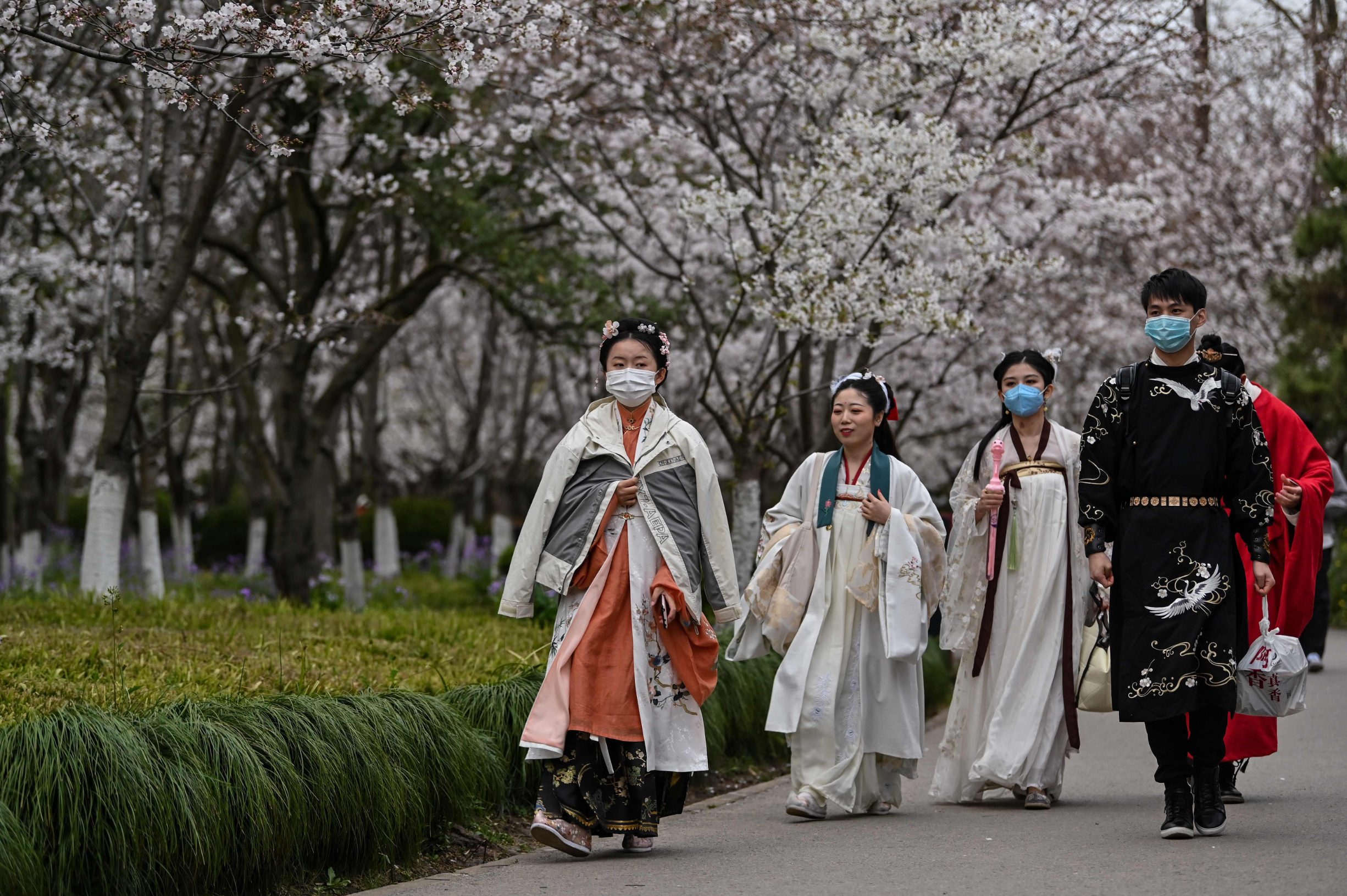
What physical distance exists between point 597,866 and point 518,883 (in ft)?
1.29

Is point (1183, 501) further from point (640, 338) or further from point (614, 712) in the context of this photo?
point (614, 712)

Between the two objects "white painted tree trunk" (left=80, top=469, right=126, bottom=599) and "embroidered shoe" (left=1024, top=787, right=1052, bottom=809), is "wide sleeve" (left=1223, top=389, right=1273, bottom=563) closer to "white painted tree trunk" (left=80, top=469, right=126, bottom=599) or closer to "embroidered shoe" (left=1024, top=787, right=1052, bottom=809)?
"embroidered shoe" (left=1024, top=787, right=1052, bottom=809)

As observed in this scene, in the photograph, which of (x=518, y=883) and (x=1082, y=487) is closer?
(x=518, y=883)

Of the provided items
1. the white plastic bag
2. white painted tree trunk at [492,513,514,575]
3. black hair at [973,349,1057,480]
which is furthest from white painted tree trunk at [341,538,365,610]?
the white plastic bag

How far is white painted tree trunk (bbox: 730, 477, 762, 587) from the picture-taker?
1058 cm

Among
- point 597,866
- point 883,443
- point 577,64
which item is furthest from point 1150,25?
point 597,866

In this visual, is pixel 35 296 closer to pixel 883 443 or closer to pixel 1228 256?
pixel 883 443

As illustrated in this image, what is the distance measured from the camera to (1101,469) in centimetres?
586

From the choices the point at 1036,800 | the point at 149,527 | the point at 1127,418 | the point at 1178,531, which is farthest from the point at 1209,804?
the point at 149,527

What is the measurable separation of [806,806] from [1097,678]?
4.47 feet

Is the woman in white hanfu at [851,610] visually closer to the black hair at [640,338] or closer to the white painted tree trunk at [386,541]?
the black hair at [640,338]

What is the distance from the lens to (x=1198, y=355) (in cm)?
588

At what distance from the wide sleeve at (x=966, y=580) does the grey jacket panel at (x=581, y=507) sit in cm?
187

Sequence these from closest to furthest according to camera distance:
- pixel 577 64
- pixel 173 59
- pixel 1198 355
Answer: pixel 1198 355 → pixel 173 59 → pixel 577 64
